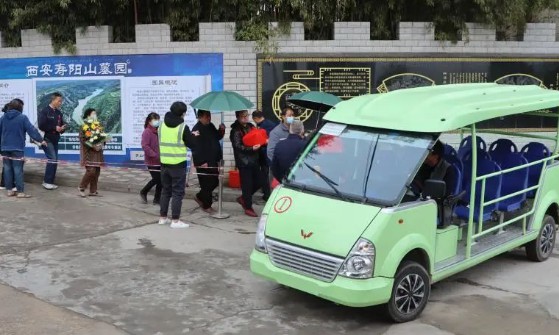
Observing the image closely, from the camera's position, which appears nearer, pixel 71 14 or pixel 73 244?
pixel 73 244

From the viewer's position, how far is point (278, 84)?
11.2 metres

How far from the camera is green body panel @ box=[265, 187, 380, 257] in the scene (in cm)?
500

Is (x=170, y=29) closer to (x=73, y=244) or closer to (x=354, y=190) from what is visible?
(x=73, y=244)

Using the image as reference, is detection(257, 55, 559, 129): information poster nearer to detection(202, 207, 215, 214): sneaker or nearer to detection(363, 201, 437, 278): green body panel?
detection(202, 207, 215, 214): sneaker

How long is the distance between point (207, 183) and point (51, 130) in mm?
3461

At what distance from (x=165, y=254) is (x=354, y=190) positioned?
2878mm

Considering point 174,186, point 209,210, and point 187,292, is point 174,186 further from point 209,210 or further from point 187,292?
point 187,292

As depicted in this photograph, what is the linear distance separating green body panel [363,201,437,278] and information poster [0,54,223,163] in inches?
268

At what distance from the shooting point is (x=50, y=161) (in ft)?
35.2

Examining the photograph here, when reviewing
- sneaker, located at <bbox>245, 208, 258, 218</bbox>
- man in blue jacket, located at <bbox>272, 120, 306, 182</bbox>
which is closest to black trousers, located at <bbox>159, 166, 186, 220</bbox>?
sneaker, located at <bbox>245, 208, 258, 218</bbox>

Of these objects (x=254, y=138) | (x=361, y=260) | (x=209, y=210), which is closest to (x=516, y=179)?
(x=361, y=260)

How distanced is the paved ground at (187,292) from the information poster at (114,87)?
3749 mm

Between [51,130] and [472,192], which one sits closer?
[472,192]

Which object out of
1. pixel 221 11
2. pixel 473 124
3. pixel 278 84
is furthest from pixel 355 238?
pixel 221 11
